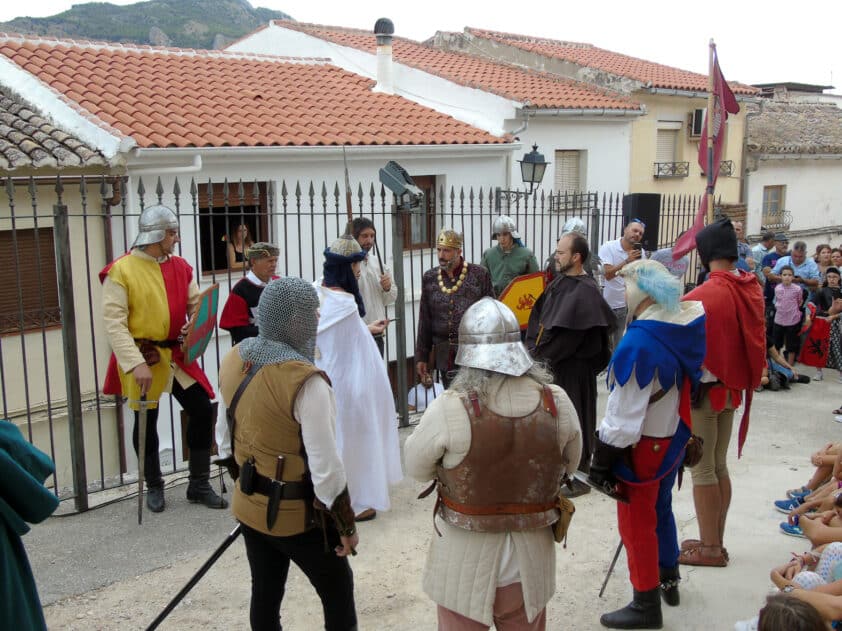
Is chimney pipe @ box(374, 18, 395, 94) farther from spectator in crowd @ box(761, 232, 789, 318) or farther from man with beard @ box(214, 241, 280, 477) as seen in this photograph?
man with beard @ box(214, 241, 280, 477)

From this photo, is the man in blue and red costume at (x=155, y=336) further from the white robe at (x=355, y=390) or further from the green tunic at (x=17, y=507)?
the green tunic at (x=17, y=507)

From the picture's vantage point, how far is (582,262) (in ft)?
17.1

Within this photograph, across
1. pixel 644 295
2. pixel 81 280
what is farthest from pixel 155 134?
pixel 644 295

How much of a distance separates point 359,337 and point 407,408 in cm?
239

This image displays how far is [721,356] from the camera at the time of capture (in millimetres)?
4102

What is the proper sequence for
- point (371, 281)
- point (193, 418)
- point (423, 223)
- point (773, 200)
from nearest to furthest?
1. point (193, 418)
2. point (371, 281)
3. point (423, 223)
4. point (773, 200)

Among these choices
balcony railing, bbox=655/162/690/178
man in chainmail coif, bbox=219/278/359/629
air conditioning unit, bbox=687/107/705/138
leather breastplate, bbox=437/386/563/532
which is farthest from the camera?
air conditioning unit, bbox=687/107/705/138

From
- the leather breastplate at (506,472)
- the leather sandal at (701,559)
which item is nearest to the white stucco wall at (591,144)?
the leather sandal at (701,559)

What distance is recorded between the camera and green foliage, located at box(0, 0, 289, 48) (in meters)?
61.7

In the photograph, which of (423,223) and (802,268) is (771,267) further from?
(423,223)

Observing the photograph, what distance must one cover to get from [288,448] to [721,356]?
2.37 m

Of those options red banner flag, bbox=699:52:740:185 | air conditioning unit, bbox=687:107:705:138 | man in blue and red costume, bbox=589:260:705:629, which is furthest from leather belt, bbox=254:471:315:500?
air conditioning unit, bbox=687:107:705:138

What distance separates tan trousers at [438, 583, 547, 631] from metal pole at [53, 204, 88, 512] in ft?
10.1

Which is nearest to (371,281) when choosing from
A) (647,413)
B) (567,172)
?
(647,413)
